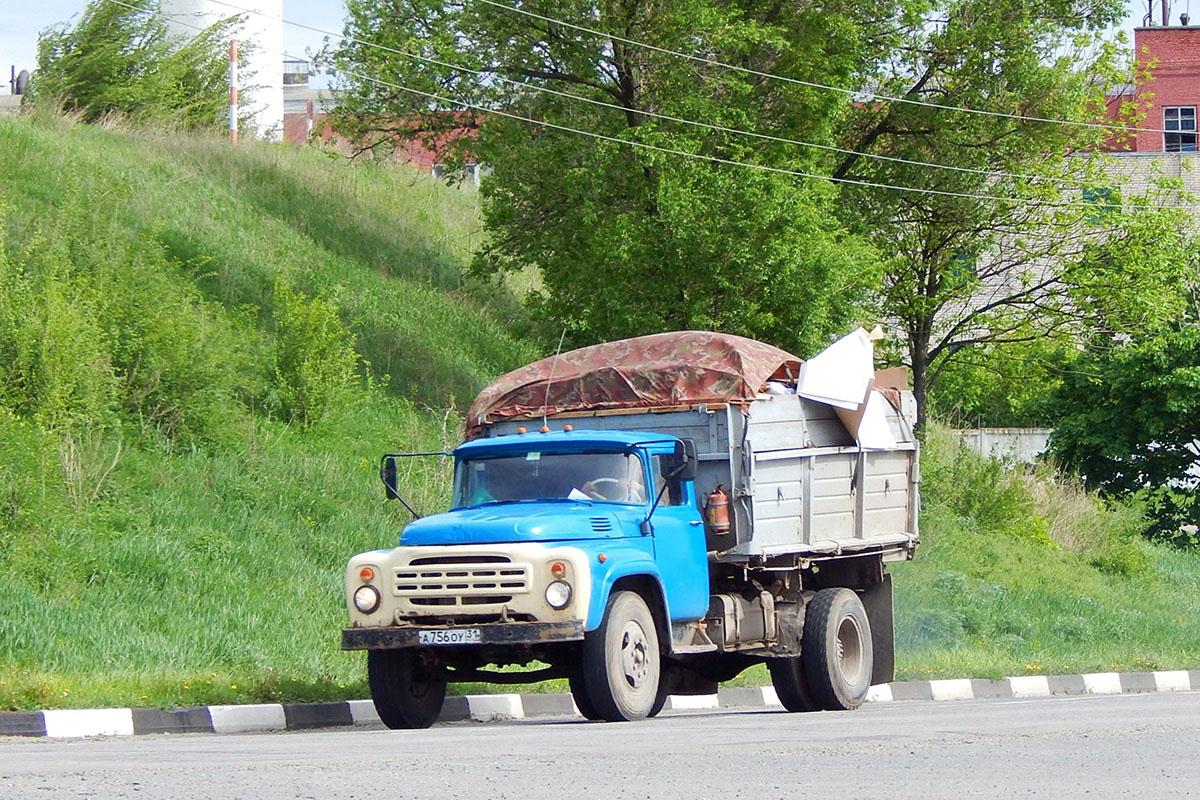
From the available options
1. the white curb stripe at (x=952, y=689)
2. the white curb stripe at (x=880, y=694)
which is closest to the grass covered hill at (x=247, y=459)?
the white curb stripe at (x=952, y=689)

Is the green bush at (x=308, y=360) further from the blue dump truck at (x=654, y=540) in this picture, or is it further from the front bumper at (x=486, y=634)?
the front bumper at (x=486, y=634)

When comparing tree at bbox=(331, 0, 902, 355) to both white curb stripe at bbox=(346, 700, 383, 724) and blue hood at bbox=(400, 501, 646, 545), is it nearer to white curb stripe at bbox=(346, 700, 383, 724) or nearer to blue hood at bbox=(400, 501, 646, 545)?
white curb stripe at bbox=(346, 700, 383, 724)

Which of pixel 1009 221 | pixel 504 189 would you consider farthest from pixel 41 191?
pixel 1009 221

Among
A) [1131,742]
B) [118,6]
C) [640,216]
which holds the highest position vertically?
[118,6]

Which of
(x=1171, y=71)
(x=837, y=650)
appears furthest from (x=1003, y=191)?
(x=1171, y=71)

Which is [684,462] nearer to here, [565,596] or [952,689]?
[565,596]

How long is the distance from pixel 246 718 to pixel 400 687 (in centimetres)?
145

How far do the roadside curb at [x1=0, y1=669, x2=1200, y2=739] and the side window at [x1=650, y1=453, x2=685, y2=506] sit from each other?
8.14 feet

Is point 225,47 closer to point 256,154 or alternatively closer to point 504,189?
point 256,154

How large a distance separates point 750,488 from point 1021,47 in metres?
20.1

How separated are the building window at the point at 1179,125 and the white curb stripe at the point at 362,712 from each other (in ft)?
195

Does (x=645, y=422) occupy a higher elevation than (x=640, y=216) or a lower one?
lower

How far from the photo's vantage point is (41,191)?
2658 centimetres

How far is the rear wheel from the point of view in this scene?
13219mm
